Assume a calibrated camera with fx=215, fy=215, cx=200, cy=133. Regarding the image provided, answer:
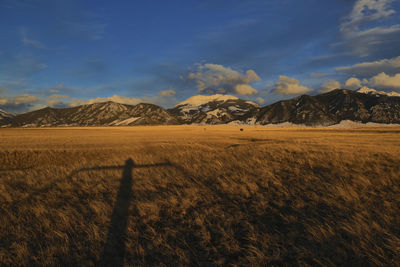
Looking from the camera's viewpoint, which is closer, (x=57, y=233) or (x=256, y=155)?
(x=57, y=233)

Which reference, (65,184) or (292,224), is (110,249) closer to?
(292,224)

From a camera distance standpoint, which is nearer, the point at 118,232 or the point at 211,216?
the point at 118,232

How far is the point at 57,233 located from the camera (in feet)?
17.9

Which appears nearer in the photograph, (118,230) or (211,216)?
(118,230)

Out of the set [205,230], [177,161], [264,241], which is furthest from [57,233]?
[177,161]

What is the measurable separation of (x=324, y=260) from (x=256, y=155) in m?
8.94

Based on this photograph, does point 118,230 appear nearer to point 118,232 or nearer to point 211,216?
point 118,232

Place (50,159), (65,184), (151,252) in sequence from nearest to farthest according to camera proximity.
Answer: (151,252), (65,184), (50,159)

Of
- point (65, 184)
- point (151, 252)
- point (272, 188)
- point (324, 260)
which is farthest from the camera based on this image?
point (65, 184)

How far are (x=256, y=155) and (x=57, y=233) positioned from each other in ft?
34.5

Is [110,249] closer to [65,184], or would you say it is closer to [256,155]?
[65,184]

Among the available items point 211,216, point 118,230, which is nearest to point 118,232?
point 118,230

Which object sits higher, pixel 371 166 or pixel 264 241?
pixel 371 166

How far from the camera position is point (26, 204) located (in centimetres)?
736
